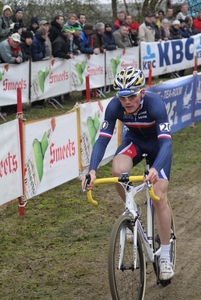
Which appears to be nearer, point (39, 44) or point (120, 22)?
point (39, 44)

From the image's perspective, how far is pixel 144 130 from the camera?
18.4 feet

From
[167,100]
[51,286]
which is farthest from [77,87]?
[51,286]

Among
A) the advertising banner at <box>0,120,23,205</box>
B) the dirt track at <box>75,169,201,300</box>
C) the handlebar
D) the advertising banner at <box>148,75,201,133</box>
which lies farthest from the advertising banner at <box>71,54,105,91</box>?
the handlebar

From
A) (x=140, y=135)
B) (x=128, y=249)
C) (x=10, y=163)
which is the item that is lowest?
(x=10, y=163)

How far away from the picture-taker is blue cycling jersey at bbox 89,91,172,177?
203 inches

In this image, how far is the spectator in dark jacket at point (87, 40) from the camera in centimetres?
1678

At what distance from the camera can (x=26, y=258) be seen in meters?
6.64

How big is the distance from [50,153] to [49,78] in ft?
22.3

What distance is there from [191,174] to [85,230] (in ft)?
11.2

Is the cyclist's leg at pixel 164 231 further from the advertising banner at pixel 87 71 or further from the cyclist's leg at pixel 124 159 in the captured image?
the advertising banner at pixel 87 71

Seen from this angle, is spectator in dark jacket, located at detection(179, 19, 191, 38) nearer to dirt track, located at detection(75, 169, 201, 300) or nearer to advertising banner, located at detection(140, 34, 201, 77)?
advertising banner, located at detection(140, 34, 201, 77)

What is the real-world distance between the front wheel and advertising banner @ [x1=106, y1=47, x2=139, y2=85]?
523 inches

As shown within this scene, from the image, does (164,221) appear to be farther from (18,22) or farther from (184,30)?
(184,30)

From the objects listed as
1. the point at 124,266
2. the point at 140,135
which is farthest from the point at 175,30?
the point at 124,266
